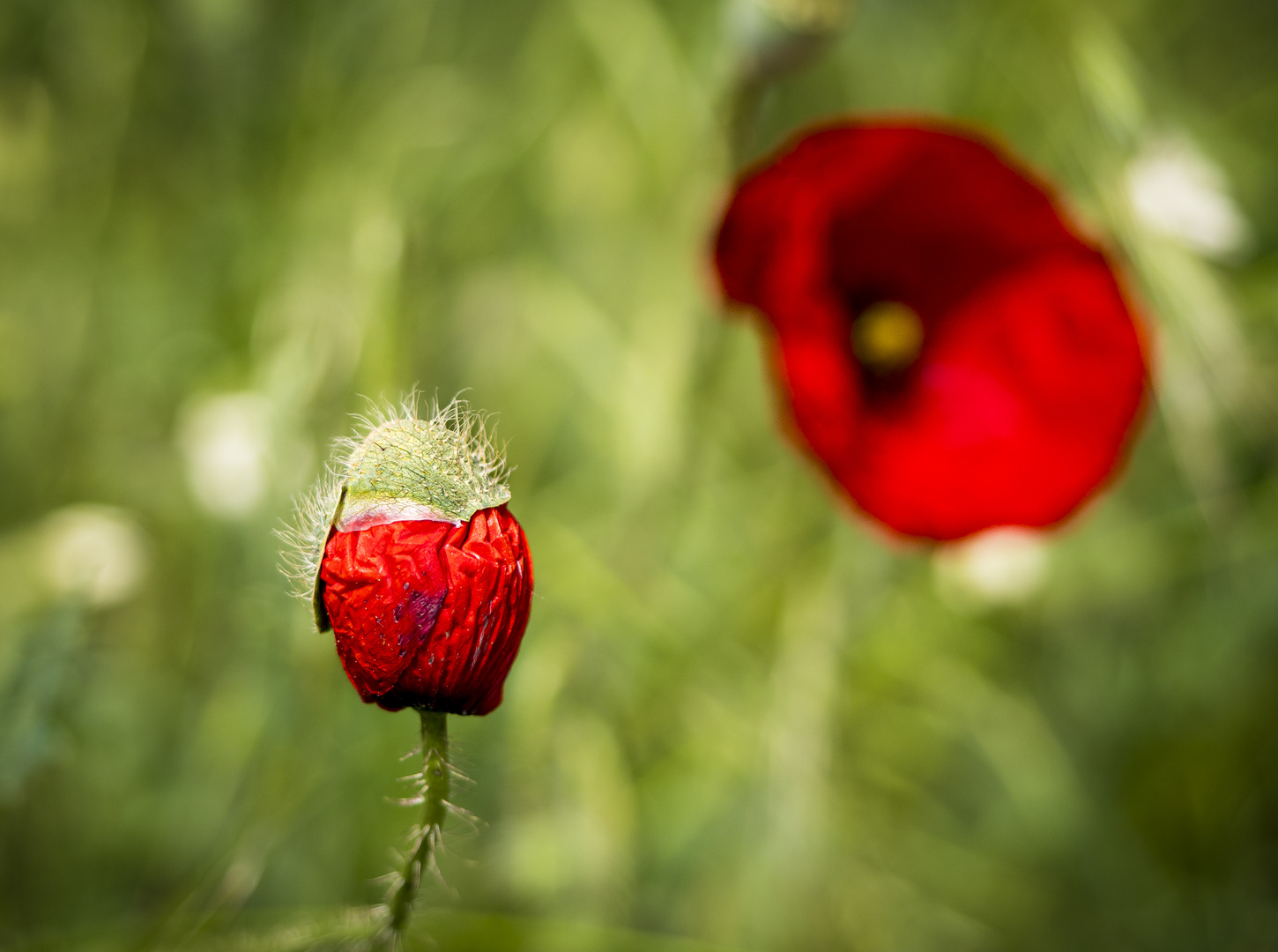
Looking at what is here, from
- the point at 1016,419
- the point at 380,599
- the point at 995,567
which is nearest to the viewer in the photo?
the point at 380,599

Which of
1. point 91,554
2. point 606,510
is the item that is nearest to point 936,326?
point 606,510

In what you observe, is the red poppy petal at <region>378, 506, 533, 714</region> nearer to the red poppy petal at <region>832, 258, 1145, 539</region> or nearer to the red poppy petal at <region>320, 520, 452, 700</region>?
the red poppy petal at <region>320, 520, 452, 700</region>

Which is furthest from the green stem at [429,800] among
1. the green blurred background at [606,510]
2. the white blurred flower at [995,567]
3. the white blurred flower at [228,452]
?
the white blurred flower at [995,567]

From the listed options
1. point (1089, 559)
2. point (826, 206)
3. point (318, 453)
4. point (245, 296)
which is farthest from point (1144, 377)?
point (245, 296)

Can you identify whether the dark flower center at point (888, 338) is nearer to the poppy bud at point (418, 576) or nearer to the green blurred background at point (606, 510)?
the green blurred background at point (606, 510)

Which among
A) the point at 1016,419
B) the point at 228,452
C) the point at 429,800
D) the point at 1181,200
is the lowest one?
the point at 429,800

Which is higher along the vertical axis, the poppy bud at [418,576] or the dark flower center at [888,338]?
the dark flower center at [888,338]

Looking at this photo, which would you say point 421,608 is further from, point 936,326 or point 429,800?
point 936,326
